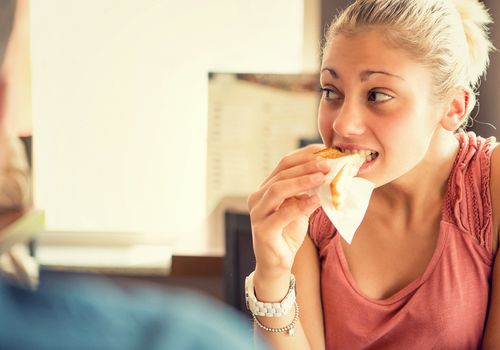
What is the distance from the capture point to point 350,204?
131cm

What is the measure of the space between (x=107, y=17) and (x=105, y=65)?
0.85ft

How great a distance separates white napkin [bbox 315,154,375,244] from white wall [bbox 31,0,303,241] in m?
2.21

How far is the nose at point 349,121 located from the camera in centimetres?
126

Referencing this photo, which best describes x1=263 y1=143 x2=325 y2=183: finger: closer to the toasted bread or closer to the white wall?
the toasted bread

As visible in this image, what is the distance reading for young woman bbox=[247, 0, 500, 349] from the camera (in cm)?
129

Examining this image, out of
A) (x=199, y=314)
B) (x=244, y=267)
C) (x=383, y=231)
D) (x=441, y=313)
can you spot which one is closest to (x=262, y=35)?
(x=244, y=267)

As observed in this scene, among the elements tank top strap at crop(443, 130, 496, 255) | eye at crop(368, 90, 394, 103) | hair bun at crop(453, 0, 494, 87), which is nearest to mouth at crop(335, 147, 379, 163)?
eye at crop(368, 90, 394, 103)

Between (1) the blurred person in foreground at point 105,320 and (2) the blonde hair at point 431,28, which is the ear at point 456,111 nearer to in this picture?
(2) the blonde hair at point 431,28

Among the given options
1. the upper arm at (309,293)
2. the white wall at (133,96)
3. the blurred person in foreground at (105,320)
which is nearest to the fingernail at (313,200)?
the upper arm at (309,293)

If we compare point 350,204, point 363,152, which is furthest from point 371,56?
point 350,204

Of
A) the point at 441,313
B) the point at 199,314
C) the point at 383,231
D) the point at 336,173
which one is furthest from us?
the point at 383,231

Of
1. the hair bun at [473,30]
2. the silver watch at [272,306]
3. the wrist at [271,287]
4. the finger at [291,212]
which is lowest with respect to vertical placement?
the silver watch at [272,306]

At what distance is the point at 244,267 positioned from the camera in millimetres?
2043

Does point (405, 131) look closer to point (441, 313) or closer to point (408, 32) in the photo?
point (408, 32)
